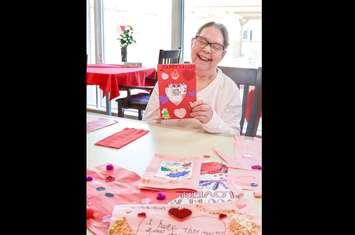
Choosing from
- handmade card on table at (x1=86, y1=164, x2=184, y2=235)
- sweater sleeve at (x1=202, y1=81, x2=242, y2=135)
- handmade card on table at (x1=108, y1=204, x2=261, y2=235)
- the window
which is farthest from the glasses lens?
the window

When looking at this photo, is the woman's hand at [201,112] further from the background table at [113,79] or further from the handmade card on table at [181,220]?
the background table at [113,79]

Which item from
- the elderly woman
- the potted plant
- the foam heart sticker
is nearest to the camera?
the foam heart sticker

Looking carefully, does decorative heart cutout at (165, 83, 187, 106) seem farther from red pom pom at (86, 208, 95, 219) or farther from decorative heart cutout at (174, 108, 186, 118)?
red pom pom at (86, 208, 95, 219)

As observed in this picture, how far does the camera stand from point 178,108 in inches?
65.4

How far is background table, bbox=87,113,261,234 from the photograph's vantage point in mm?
1329

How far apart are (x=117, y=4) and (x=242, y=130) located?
3945mm

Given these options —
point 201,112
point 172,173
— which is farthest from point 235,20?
point 172,173

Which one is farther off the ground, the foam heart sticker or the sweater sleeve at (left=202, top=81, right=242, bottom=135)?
the sweater sleeve at (left=202, top=81, right=242, bottom=135)

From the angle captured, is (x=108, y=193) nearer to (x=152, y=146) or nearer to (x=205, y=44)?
(x=152, y=146)

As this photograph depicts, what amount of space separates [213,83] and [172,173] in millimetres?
921

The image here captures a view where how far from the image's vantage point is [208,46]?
1964mm

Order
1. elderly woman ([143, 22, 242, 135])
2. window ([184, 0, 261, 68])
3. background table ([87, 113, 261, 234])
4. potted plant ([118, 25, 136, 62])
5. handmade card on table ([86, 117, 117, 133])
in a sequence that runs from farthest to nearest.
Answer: potted plant ([118, 25, 136, 62]) < window ([184, 0, 261, 68]) < elderly woman ([143, 22, 242, 135]) < handmade card on table ([86, 117, 117, 133]) < background table ([87, 113, 261, 234])
